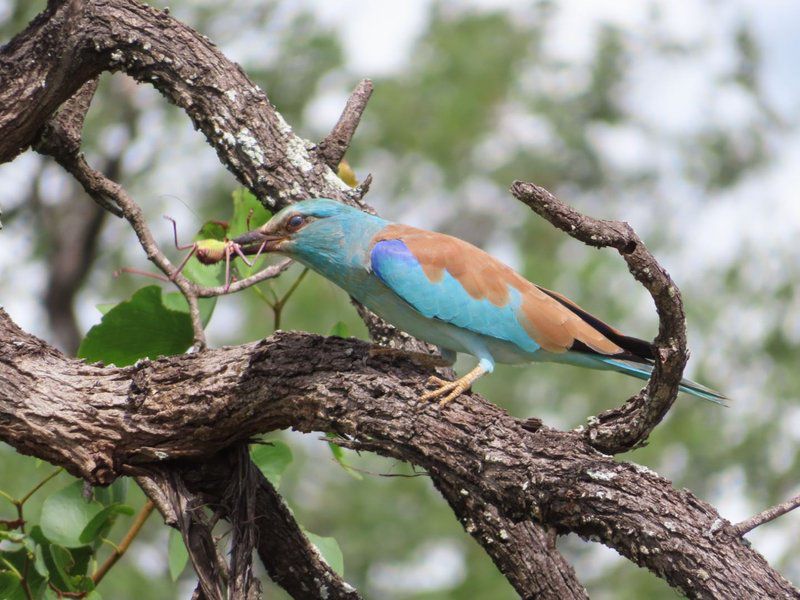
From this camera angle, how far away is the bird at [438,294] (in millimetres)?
4156

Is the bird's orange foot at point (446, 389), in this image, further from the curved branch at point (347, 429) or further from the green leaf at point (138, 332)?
the green leaf at point (138, 332)

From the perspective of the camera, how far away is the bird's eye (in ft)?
13.9

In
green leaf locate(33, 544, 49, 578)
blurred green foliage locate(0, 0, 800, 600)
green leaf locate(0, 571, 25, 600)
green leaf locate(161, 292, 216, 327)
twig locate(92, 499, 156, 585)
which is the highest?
blurred green foliage locate(0, 0, 800, 600)

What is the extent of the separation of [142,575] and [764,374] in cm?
706

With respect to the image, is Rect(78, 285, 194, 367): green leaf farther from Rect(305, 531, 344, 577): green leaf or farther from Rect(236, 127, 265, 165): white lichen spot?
Rect(305, 531, 344, 577): green leaf

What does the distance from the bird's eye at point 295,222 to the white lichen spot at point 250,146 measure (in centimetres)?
41

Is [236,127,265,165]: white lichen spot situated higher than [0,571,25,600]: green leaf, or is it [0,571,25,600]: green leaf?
[236,127,265,165]: white lichen spot

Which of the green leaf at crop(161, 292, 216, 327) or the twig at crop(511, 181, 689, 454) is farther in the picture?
the green leaf at crop(161, 292, 216, 327)

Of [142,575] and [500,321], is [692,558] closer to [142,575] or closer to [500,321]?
[500,321]

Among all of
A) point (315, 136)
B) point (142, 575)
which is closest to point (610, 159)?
point (315, 136)

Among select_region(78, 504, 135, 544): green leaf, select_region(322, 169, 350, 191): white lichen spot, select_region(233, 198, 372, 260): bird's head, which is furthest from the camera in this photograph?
select_region(322, 169, 350, 191): white lichen spot

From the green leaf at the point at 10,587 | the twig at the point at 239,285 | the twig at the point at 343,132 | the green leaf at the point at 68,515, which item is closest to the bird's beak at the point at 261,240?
the twig at the point at 239,285

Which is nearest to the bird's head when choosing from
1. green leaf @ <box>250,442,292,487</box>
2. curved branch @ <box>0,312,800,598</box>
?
curved branch @ <box>0,312,800,598</box>

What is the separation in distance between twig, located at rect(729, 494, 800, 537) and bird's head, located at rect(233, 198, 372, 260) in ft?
6.27
